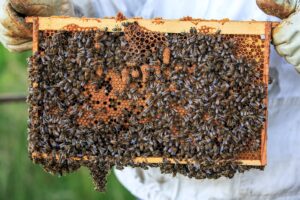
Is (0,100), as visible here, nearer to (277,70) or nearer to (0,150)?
(0,150)

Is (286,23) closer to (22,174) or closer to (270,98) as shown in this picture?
(270,98)

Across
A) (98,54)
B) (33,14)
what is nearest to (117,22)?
(98,54)

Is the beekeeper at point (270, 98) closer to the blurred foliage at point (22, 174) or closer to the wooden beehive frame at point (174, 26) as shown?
the wooden beehive frame at point (174, 26)

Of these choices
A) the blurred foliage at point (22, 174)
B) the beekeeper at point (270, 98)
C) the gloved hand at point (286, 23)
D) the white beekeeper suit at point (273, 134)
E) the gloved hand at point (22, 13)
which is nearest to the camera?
the gloved hand at point (286, 23)

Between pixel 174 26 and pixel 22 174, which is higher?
pixel 174 26

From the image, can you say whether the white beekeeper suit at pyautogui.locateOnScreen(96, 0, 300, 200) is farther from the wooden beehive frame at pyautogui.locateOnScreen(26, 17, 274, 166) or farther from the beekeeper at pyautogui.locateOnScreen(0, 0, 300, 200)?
the wooden beehive frame at pyautogui.locateOnScreen(26, 17, 274, 166)

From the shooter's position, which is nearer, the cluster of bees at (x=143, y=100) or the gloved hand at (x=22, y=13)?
the cluster of bees at (x=143, y=100)

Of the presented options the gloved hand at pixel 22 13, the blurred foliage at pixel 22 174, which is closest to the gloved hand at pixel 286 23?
the gloved hand at pixel 22 13

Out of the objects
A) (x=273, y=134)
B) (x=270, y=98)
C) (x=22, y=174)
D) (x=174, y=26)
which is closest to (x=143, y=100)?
(x=174, y=26)
